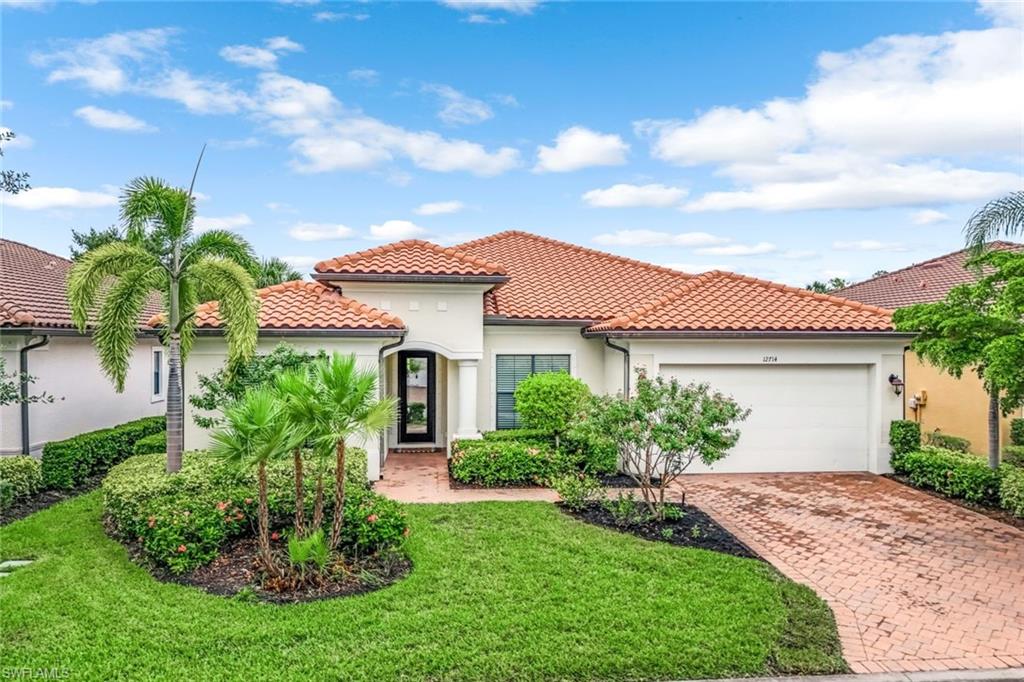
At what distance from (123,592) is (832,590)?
8486 mm

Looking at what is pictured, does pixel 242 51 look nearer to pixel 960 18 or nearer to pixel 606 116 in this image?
pixel 606 116

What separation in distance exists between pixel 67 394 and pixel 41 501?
413 cm

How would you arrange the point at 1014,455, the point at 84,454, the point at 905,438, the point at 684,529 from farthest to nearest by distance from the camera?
the point at 1014,455
the point at 905,438
the point at 84,454
the point at 684,529

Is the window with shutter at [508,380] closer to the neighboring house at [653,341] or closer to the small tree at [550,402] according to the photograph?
the neighboring house at [653,341]

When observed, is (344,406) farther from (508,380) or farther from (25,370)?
(25,370)

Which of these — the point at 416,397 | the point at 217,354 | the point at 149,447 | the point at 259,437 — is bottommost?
the point at 149,447

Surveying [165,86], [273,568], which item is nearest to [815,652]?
[273,568]

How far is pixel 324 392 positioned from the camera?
7281mm

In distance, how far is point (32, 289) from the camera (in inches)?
599

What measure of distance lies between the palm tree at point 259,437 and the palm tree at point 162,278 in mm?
3519

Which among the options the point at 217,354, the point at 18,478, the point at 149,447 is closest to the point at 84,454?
the point at 149,447

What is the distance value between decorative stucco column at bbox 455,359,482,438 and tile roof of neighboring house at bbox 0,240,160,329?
26.6ft

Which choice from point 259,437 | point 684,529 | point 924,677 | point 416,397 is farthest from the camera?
point 416,397

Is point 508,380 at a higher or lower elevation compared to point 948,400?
higher
